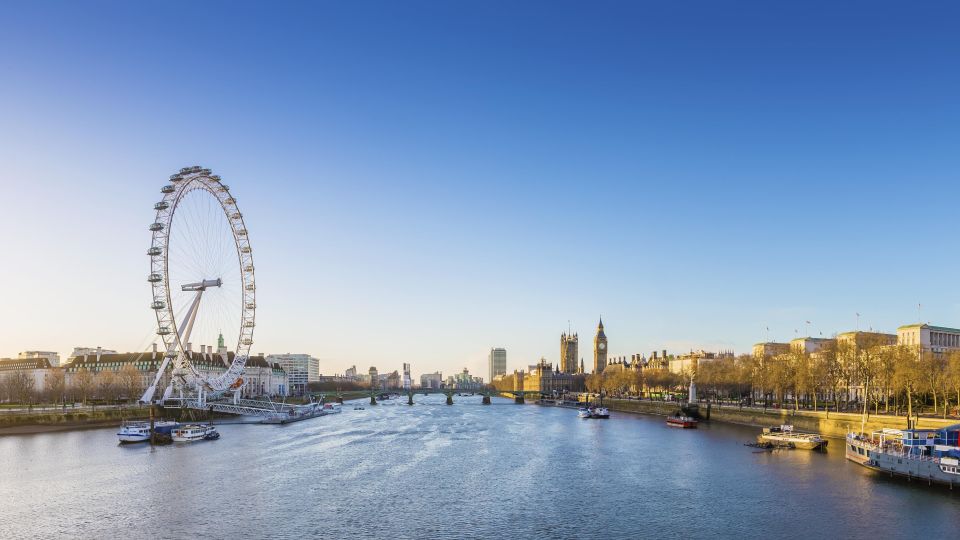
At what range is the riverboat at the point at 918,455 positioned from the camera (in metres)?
58.6

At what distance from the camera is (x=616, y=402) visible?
19412 cm

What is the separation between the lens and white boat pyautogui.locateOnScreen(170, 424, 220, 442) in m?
100

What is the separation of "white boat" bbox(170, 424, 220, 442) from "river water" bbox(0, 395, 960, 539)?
22.2 feet

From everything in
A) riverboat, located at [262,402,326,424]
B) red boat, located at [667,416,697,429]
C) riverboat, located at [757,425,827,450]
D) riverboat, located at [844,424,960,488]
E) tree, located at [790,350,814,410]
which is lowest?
riverboat, located at [262,402,326,424]

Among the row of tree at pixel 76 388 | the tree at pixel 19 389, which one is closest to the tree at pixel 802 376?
the row of tree at pixel 76 388

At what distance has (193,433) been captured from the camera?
Answer: 10106cm

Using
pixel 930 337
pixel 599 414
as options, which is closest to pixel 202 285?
pixel 599 414

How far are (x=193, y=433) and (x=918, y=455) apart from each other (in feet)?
277

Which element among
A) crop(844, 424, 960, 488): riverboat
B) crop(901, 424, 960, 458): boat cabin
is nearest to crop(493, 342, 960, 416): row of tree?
crop(844, 424, 960, 488): riverboat

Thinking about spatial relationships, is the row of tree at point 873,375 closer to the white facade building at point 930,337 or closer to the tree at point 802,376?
the tree at point 802,376

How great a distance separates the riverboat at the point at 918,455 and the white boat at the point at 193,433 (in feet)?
262

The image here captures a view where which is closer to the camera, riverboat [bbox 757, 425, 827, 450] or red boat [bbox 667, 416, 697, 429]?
riverboat [bbox 757, 425, 827, 450]

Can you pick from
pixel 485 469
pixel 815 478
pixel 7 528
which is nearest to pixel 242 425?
pixel 485 469

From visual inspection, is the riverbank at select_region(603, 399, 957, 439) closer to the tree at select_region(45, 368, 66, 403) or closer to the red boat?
the red boat
